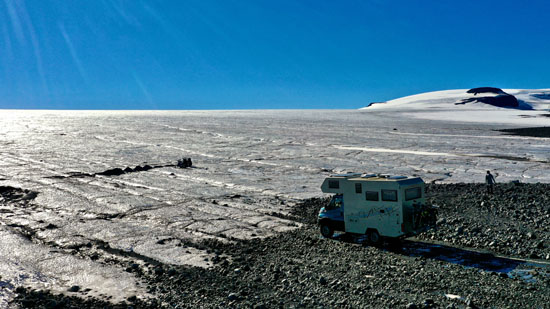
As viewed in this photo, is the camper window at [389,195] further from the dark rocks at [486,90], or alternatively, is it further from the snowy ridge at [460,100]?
the dark rocks at [486,90]

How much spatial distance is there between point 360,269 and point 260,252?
10.4 ft

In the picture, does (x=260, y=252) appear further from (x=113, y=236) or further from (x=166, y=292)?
(x=113, y=236)

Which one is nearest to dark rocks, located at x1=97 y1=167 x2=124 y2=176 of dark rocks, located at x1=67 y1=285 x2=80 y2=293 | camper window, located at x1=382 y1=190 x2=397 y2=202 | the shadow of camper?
the shadow of camper

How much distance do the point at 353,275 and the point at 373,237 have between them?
9.13ft

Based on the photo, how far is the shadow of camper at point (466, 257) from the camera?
1216cm

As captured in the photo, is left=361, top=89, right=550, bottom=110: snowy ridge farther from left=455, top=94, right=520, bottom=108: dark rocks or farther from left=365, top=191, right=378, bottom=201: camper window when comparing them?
left=365, top=191, right=378, bottom=201: camper window

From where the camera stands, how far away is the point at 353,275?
11898 millimetres

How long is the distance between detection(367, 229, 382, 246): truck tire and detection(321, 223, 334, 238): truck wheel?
4.24 feet

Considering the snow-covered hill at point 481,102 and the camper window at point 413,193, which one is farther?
the snow-covered hill at point 481,102

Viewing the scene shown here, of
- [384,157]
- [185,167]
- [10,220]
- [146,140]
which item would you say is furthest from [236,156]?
[10,220]

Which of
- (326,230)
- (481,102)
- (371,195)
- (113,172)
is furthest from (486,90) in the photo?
(371,195)

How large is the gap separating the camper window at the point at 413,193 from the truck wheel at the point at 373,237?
4.50 ft

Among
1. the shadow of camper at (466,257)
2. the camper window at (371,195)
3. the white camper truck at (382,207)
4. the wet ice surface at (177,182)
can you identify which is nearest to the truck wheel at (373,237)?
the white camper truck at (382,207)

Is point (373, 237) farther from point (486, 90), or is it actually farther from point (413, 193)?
point (486, 90)
